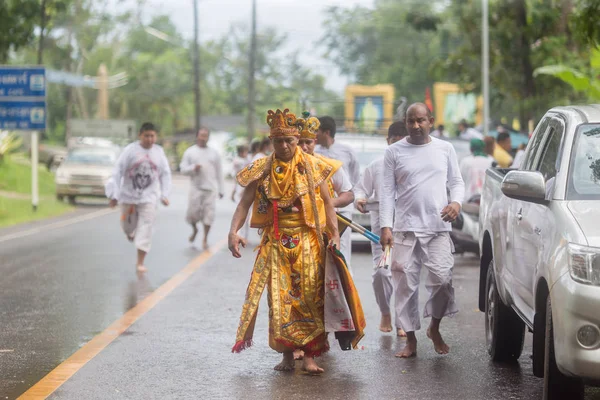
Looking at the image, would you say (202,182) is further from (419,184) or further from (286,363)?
(286,363)

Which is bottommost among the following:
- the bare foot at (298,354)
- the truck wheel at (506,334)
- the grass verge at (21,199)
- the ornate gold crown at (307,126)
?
the grass verge at (21,199)

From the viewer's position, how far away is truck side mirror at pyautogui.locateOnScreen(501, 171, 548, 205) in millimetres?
6422

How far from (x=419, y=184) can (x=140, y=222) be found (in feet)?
22.5

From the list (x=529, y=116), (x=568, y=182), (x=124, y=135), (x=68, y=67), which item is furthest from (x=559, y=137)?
(x=68, y=67)

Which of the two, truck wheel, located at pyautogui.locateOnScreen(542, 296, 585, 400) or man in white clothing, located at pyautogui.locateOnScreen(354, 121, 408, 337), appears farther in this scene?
man in white clothing, located at pyautogui.locateOnScreen(354, 121, 408, 337)

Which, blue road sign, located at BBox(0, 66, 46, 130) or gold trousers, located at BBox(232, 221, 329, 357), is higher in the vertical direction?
blue road sign, located at BBox(0, 66, 46, 130)

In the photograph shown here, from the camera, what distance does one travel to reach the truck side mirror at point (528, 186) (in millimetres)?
6422

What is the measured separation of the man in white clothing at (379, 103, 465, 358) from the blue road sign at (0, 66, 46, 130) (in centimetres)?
1933

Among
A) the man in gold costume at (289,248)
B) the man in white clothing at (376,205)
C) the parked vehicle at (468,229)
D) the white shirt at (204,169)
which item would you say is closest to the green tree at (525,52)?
the white shirt at (204,169)

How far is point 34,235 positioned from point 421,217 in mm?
13255

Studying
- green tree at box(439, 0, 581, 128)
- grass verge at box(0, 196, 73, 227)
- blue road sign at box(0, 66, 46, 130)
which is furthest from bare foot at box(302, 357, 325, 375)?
blue road sign at box(0, 66, 46, 130)

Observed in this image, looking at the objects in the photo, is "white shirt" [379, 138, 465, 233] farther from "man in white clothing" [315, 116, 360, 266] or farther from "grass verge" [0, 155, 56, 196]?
"grass verge" [0, 155, 56, 196]

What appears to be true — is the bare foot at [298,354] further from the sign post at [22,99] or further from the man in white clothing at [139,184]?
the sign post at [22,99]

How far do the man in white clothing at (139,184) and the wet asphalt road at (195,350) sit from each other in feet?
1.99
